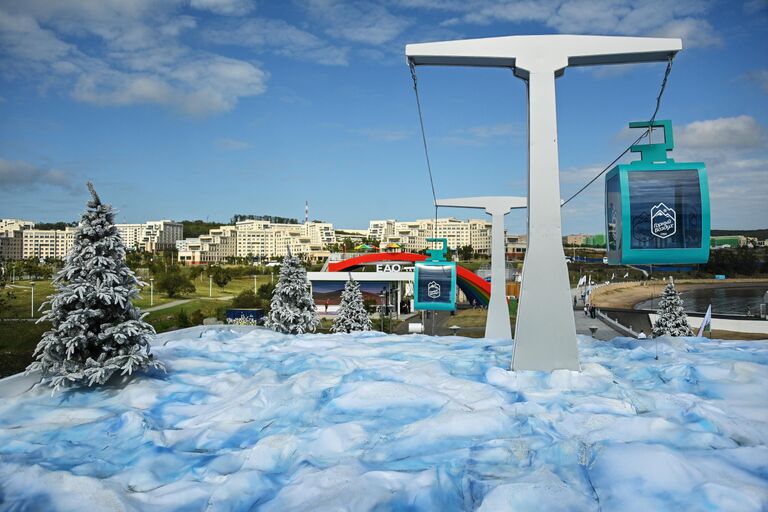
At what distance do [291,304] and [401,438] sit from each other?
15469 millimetres

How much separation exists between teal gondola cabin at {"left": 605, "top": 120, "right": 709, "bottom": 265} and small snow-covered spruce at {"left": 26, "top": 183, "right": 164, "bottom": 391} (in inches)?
260

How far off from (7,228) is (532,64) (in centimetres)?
16617

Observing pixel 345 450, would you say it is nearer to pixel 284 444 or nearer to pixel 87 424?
pixel 284 444

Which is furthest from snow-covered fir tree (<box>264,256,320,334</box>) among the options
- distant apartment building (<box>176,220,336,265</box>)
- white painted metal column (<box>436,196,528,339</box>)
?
distant apartment building (<box>176,220,336,265</box>)

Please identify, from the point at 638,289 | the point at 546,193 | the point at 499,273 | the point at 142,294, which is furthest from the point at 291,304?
the point at 638,289

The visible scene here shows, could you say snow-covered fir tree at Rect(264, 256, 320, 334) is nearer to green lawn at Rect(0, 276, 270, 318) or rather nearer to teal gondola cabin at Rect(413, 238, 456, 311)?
teal gondola cabin at Rect(413, 238, 456, 311)

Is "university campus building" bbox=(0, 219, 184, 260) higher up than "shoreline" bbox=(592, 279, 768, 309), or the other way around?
"university campus building" bbox=(0, 219, 184, 260)

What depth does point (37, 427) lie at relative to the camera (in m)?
5.87

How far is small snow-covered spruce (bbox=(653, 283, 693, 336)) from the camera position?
2267 cm

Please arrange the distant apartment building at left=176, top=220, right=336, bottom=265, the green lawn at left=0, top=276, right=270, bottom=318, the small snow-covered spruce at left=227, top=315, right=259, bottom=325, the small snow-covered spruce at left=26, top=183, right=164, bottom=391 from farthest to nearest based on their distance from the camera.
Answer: the distant apartment building at left=176, top=220, right=336, bottom=265, the green lawn at left=0, top=276, right=270, bottom=318, the small snow-covered spruce at left=227, top=315, right=259, bottom=325, the small snow-covered spruce at left=26, top=183, right=164, bottom=391

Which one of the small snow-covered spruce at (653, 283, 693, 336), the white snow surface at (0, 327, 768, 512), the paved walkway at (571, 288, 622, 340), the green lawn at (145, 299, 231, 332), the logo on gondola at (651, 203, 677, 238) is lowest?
the paved walkway at (571, 288, 622, 340)

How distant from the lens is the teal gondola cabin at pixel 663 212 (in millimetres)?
6699

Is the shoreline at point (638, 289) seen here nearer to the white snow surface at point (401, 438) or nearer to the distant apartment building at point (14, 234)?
the white snow surface at point (401, 438)

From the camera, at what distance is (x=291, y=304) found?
20.3m
